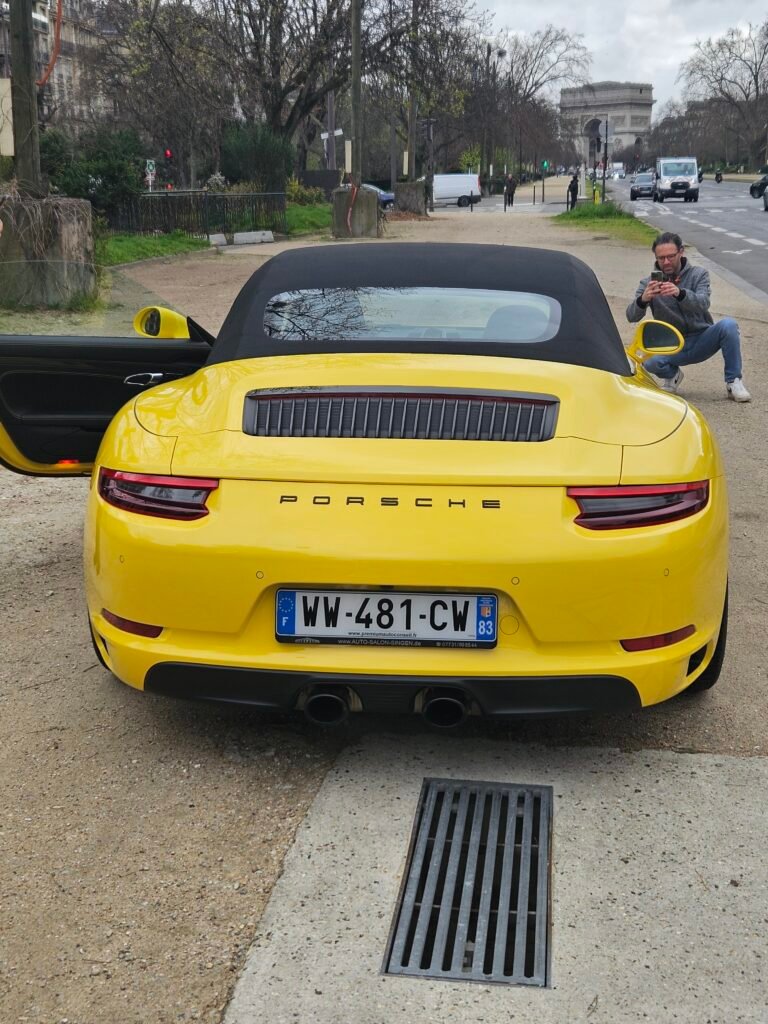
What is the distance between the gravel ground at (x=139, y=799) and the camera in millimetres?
2486

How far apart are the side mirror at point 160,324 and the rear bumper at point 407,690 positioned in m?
1.93

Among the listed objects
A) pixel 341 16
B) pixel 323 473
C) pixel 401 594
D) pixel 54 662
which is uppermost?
pixel 341 16

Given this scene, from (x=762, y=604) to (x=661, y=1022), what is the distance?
9.13 ft

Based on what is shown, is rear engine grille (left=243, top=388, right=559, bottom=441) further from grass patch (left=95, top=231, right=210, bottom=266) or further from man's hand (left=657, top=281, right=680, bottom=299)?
grass patch (left=95, top=231, right=210, bottom=266)

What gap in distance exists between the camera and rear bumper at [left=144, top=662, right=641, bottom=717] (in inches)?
122

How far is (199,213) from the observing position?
30.2m

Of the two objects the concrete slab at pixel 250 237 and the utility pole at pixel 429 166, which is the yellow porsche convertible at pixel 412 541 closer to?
the concrete slab at pixel 250 237

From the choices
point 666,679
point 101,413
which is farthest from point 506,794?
point 101,413

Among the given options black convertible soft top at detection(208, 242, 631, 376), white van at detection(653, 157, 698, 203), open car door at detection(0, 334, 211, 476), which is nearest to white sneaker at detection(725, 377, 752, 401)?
black convertible soft top at detection(208, 242, 631, 376)

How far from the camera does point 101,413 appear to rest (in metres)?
4.98

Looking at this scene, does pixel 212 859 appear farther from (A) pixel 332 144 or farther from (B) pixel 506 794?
(A) pixel 332 144

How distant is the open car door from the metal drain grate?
2288 millimetres

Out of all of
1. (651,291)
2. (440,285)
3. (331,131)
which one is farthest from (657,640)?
(331,131)

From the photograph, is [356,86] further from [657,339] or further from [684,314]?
[657,339]
